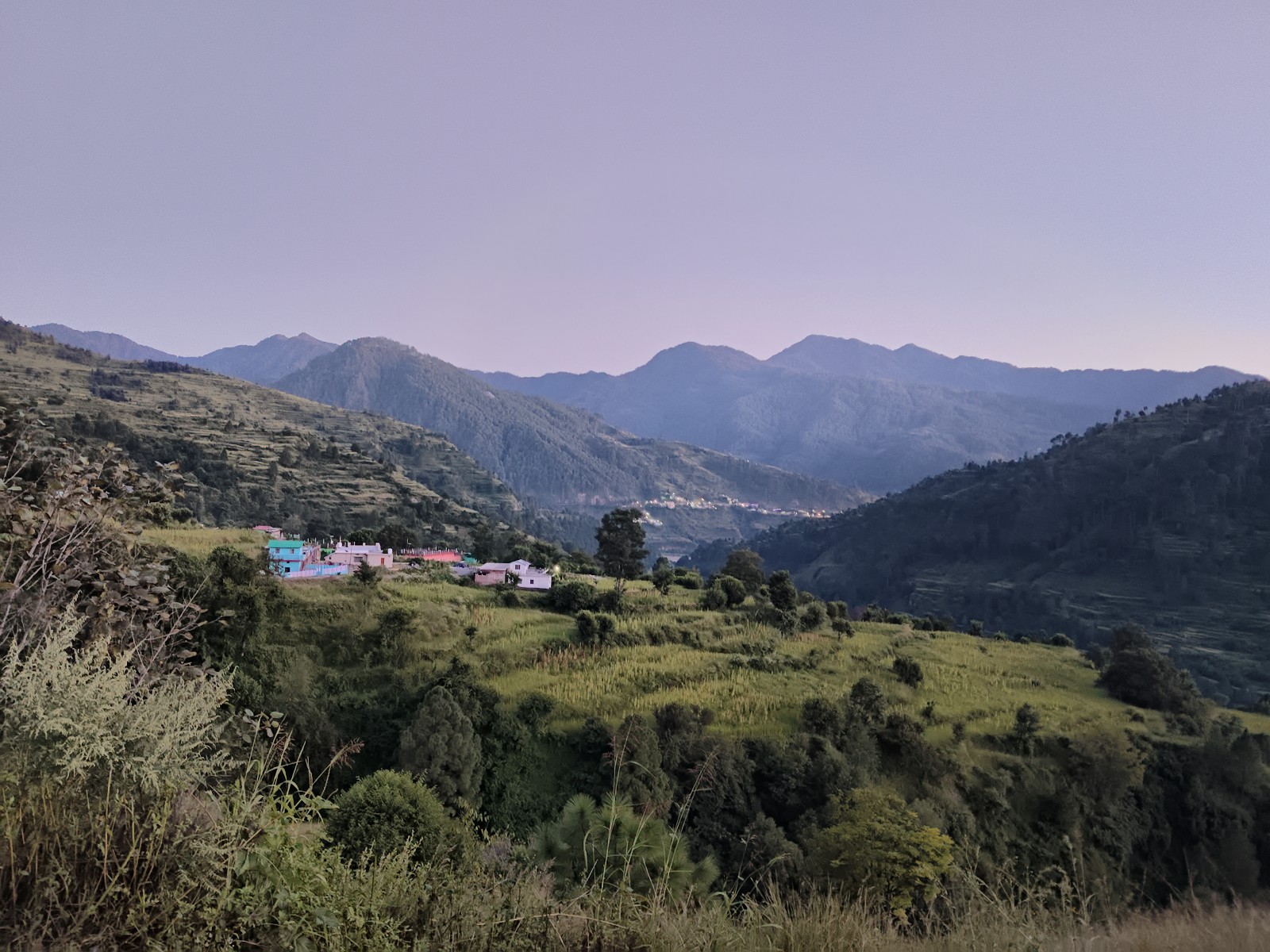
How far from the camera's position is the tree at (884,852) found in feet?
31.7

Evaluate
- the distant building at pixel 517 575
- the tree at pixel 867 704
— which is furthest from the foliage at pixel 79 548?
the distant building at pixel 517 575

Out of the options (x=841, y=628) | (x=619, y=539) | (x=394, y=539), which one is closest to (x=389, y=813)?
(x=619, y=539)

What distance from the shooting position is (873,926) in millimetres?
2943

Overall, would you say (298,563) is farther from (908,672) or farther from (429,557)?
(908,672)

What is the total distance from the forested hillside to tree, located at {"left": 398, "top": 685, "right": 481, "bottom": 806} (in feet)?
215

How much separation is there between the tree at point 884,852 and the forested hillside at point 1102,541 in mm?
62205

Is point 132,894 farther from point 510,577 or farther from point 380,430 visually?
point 380,430

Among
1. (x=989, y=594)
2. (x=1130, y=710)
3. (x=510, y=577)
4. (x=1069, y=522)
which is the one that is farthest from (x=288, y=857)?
(x=1069, y=522)

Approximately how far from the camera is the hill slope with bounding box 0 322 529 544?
53.1 m

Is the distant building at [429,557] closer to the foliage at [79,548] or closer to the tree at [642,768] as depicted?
the tree at [642,768]

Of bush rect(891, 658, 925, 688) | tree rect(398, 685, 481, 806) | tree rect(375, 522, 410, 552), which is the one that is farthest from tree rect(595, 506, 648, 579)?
tree rect(398, 685, 481, 806)

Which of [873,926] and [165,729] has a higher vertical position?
[165,729]

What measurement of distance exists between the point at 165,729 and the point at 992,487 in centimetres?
12079

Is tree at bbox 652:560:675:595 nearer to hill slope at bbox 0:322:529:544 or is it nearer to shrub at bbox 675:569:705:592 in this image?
shrub at bbox 675:569:705:592
